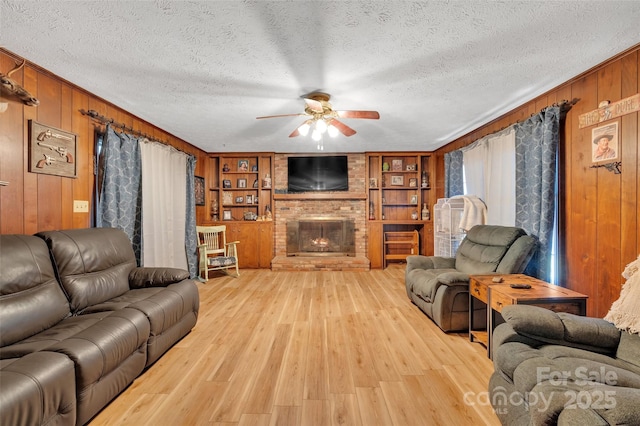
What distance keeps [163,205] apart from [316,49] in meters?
3.16

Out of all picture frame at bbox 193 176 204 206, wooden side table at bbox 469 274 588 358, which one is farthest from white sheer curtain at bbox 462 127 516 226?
picture frame at bbox 193 176 204 206

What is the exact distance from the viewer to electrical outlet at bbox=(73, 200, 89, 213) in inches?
104

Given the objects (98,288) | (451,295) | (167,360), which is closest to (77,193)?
(98,288)

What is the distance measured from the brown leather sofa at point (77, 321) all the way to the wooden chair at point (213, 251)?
6.45 feet

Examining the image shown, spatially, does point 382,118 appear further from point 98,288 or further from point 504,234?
point 98,288

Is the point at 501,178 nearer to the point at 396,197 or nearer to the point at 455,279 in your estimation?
the point at 455,279

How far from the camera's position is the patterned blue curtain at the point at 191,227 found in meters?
4.61

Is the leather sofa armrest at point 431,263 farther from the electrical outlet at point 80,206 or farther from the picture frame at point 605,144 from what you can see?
the electrical outlet at point 80,206

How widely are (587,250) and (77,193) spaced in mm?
4852

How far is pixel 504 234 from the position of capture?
112 inches

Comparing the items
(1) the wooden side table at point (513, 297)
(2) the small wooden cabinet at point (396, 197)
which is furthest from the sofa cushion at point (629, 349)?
(2) the small wooden cabinet at point (396, 197)

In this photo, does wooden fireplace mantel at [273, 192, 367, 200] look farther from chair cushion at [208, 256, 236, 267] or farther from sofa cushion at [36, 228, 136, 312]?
sofa cushion at [36, 228, 136, 312]

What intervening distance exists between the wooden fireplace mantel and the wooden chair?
1385mm

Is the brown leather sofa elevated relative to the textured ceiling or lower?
lower
